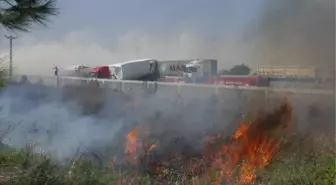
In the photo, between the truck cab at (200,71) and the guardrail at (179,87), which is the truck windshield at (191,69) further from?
the guardrail at (179,87)

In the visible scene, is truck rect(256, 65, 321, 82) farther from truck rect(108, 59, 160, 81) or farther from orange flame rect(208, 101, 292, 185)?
truck rect(108, 59, 160, 81)

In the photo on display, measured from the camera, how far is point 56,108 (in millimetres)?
12133

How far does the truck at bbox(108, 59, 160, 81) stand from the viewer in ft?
75.8

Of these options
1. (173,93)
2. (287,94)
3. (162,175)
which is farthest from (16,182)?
(173,93)

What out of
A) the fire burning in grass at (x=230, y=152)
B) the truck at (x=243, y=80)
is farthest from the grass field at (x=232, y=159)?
the truck at (x=243, y=80)

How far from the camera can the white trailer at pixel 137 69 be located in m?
23.1

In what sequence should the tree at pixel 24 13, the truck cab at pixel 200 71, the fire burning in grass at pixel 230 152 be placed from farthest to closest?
the truck cab at pixel 200 71, the fire burning in grass at pixel 230 152, the tree at pixel 24 13

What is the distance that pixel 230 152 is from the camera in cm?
845

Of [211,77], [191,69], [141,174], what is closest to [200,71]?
[191,69]

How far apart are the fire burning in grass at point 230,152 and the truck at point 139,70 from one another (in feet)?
44.0

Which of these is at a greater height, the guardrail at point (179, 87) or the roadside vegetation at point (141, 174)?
the guardrail at point (179, 87)

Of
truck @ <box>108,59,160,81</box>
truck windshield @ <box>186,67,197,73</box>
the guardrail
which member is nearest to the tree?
the guardrail

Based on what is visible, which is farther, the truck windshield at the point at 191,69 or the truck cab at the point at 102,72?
the truck cab at the point at 102,72

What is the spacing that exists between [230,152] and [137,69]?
603 inches
